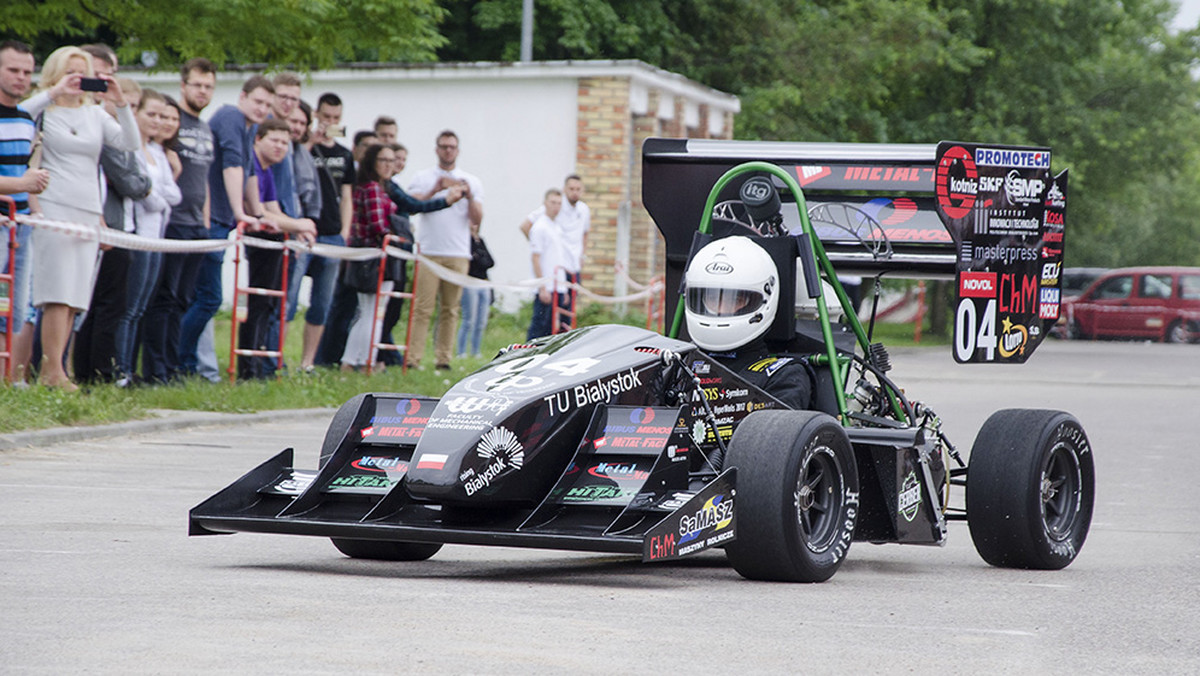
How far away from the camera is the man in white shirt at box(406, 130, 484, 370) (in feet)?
58.0

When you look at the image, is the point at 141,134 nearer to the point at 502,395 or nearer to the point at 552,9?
the point at 502,395

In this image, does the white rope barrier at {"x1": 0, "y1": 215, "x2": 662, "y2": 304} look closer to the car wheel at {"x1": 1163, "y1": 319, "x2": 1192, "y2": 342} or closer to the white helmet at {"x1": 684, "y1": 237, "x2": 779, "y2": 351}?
the white helmet at {"x1": 684, "y1": 237, "x2": 779, "y2": 351}

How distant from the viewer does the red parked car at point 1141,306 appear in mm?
42156

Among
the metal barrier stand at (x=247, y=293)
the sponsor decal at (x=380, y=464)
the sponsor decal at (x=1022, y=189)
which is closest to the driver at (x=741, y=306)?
the sponsor decal at (x=1022, y=189)

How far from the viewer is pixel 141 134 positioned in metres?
13.5

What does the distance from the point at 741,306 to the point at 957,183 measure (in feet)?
3.97

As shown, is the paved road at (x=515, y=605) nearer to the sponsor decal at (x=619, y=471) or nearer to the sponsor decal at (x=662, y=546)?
the sponsor decal at (x=662, y=546)

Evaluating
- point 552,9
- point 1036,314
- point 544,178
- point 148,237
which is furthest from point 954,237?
point 552,9

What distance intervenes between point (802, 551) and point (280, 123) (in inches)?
359

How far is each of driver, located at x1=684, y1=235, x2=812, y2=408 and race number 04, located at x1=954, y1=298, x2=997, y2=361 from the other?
0.82 metres

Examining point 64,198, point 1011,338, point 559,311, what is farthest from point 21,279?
point 559,311

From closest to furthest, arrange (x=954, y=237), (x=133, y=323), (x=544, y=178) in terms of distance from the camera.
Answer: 1. (x=954, y=237)
2. (x=133, y=323)
3. (x=544, y=178)

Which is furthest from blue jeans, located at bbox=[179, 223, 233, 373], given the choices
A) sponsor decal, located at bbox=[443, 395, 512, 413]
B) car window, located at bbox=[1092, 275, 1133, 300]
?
car window, located at bbox=[1092, 275, 1133, 300]

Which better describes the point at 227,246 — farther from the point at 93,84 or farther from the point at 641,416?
the point at 641,416
